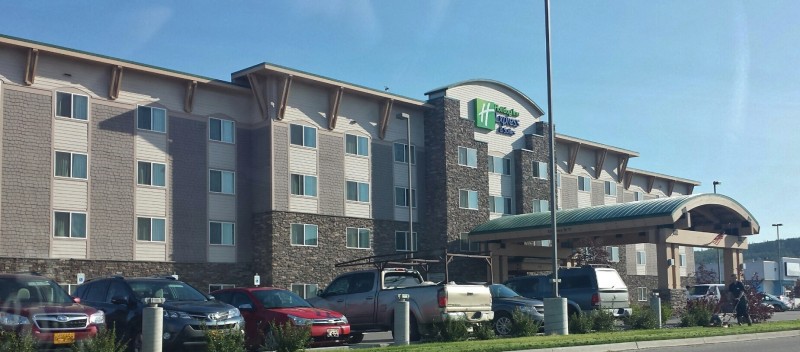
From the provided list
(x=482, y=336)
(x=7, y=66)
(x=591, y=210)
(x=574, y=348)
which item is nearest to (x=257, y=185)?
(x=7, y=66)

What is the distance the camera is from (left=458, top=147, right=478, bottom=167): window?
163ft

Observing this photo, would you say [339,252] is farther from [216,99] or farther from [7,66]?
[7,66]

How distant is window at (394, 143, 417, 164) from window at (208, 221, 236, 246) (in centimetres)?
1091

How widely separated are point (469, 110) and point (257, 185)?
48.7 ft

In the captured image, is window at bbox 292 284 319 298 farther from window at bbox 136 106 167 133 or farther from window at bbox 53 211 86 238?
window at bbox 53 211 86 238

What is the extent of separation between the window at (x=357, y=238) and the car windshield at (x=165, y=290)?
26.8m

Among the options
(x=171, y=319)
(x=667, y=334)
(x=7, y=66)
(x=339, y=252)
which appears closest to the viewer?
(x=171, y=319)

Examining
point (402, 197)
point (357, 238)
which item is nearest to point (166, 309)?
point (357, 238)

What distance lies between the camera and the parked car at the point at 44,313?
13.6 m

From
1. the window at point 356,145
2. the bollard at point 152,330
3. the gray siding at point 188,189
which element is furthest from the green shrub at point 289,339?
the window at point 356,145

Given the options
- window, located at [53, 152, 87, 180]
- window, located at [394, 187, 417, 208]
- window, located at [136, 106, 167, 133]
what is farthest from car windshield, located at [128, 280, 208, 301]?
window, located at [394, 187, 417, 208]

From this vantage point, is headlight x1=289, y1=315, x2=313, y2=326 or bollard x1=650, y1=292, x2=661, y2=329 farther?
bollard x1=650, y1=292, x2=661, y2=329

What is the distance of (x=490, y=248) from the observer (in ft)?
162

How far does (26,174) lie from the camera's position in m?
34.4
